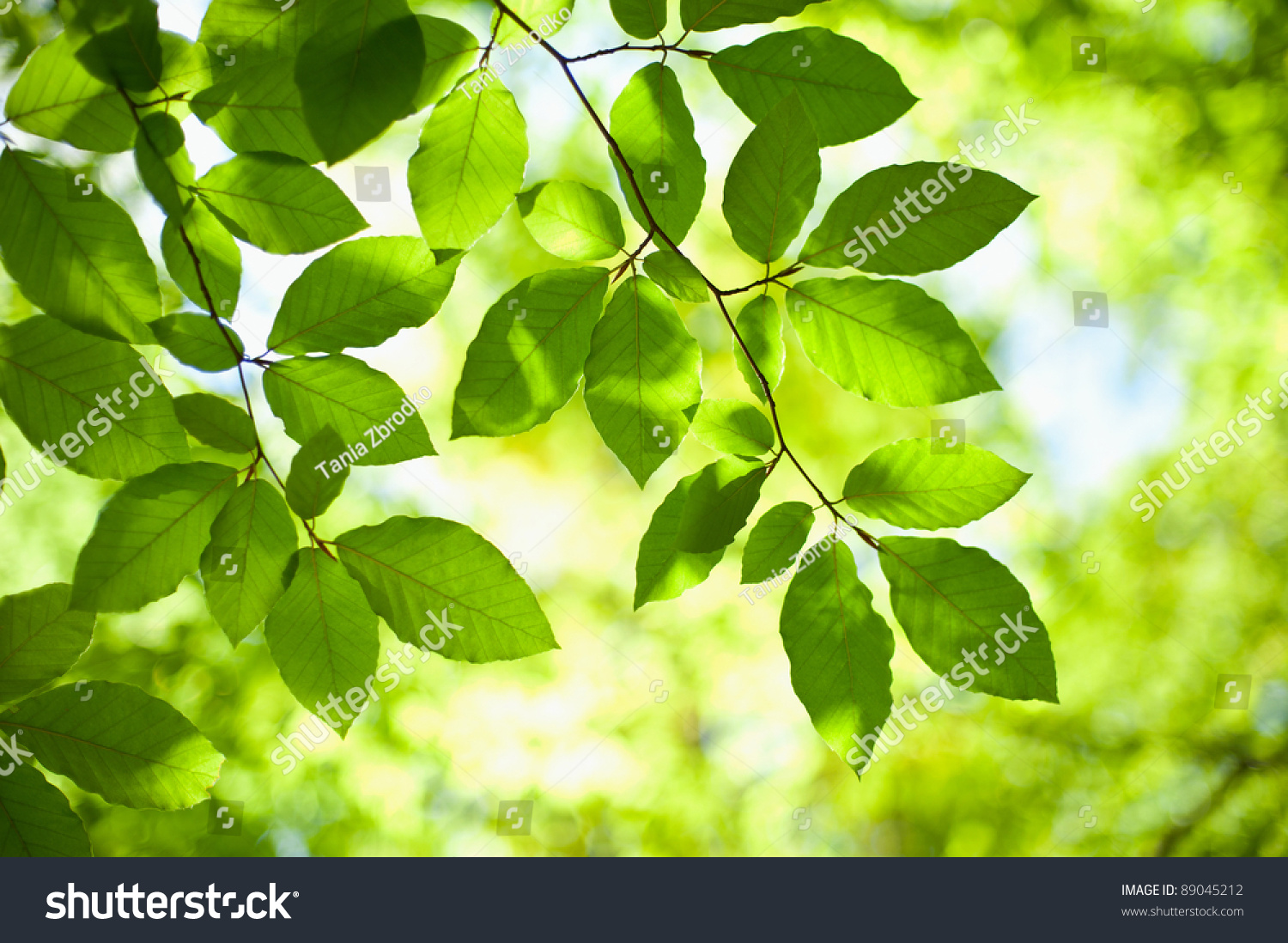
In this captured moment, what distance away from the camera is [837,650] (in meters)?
0.64

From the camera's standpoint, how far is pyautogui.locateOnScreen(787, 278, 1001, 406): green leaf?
62 cm

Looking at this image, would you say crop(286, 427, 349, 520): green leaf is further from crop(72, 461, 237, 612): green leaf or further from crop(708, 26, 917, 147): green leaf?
crop(708, 26, 917, 147): green leaf

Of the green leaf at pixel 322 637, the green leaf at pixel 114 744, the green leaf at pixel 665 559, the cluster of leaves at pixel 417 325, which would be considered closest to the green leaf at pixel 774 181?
the cluster of leaves at pixel 417 325

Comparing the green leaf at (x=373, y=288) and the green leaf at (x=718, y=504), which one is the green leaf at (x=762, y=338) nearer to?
the green leaf at (x=718, y=504)

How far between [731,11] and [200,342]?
499 mm

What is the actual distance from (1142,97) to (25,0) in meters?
4.65

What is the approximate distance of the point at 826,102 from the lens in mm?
666

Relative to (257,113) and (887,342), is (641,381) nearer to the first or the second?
(887,342)

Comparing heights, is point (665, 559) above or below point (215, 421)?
below

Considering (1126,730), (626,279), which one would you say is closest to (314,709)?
(626,279)

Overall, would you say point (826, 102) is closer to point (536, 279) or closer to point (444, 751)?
point (536, 279)

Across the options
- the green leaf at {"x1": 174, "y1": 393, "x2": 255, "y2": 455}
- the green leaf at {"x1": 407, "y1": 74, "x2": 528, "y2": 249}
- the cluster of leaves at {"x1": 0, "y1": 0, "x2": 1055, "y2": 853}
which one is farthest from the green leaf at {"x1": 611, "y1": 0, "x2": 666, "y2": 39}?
the green leaf at {"x1": 174, "y1": 393, "x2": 255, "y2": 455}

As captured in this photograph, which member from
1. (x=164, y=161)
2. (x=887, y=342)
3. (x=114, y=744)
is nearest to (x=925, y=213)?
(x=887, y=342)

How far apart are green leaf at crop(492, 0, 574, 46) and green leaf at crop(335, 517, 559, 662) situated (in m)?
0.39
